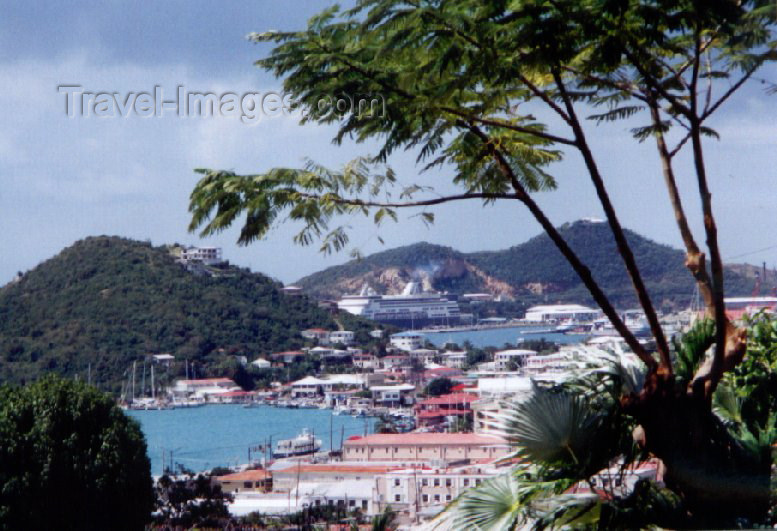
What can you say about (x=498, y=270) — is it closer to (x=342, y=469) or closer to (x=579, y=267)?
(x=342, y=469)

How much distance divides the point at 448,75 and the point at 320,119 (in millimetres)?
597

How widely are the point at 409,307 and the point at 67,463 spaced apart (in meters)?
62.1

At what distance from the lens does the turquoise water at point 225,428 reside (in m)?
35.4

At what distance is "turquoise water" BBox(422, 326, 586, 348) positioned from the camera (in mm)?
59344

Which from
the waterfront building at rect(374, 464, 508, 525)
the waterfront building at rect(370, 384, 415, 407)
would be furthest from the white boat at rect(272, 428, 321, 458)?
the waterfront building at rect(374, 464, 508, 525)

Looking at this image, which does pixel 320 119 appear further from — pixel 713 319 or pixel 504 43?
pixel 713 319

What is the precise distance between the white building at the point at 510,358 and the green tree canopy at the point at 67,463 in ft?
114

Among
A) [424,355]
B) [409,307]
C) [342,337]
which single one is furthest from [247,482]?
[409,307]

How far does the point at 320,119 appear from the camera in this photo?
2.95 meters

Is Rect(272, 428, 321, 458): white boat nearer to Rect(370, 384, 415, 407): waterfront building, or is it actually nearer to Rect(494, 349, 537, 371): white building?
Rect(370, 384, 415, 407): waterfront building

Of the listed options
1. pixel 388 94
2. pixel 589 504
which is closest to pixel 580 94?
pixel 388 94

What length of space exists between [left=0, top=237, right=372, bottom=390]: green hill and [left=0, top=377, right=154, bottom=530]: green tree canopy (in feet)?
103

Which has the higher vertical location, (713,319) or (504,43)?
(504,43)

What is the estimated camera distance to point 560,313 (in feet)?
210
